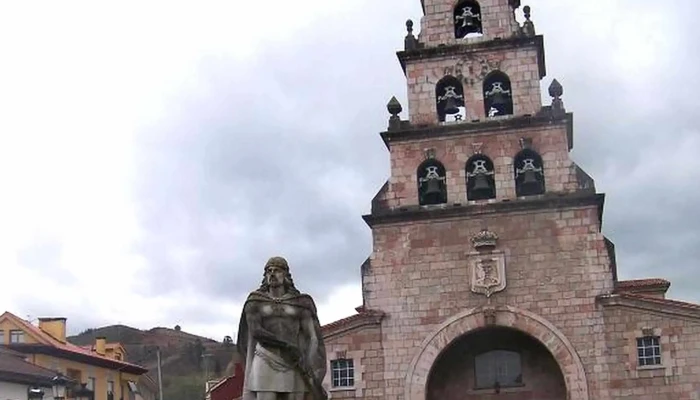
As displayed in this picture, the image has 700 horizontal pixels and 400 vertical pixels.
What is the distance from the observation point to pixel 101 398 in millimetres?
41875

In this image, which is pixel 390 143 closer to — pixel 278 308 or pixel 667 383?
pixel 667 383

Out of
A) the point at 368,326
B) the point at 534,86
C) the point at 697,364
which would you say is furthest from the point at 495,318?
the point at 534,86

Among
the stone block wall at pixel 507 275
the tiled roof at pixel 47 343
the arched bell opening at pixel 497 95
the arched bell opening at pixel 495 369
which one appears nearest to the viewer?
the stone block wall at pixel 507 275

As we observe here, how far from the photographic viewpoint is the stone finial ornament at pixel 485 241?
22328 mm

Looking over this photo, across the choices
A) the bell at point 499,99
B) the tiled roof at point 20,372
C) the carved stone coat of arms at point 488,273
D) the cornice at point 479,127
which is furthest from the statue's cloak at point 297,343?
the tiled roof at point 20,372

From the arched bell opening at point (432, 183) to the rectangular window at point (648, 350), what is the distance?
215 inches

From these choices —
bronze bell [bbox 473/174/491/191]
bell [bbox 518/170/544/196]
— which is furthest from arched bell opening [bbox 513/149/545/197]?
bronze bell [bbox 473/174/491/191]

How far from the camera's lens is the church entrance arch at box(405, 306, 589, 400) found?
70.9 ft

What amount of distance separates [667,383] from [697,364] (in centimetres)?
75

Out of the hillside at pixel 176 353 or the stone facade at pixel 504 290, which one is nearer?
the stone facade at pixel 504 290

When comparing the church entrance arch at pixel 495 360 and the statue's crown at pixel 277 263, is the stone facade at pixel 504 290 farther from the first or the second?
the statue's crown at pixel 277 263

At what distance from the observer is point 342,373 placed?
2239cm

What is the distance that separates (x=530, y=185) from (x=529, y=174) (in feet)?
0.84

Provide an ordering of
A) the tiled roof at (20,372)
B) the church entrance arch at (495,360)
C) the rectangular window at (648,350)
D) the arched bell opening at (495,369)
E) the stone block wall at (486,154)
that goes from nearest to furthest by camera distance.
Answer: the rectangular window at (648,350) < the church entrance arch at (495,360) < the arched bell opening at (495,369) < the stone block wall at (486,154) < the tiled roof at (20,372)
